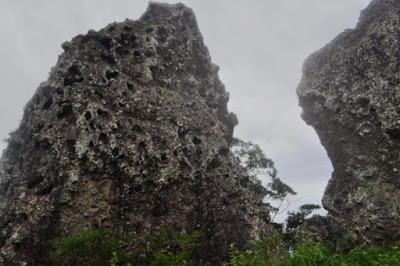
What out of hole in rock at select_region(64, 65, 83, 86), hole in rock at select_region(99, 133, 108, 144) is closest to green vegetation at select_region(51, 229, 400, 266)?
hole in rock at select_region(99, 133, 108, 144)

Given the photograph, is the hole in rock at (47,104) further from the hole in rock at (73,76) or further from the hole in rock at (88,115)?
the hole in rock at (88,115)

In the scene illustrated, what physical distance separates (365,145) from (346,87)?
3.62 meters

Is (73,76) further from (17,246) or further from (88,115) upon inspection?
(17,246)

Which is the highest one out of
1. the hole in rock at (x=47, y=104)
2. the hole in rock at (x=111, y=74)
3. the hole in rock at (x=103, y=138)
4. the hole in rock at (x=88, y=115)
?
the hole in rock at (x=111, y=74)

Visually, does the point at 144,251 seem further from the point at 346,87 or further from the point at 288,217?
the point at 288,217

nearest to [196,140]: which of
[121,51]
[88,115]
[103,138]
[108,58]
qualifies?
[103,138]

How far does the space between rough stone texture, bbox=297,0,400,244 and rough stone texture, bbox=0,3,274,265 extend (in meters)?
5.21

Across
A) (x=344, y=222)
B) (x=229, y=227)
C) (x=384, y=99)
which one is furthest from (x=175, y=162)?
(x=384, y=99)

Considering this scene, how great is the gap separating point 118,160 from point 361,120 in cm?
1267

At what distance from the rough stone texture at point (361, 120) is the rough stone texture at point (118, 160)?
521cm

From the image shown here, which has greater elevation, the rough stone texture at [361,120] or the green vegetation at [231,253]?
the rough stone texture at [361,120]

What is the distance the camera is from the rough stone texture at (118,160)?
476 inches

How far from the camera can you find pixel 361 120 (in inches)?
706

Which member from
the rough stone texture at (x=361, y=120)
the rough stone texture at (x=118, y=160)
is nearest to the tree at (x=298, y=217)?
the rough stone texture at (x=361, y=120)
